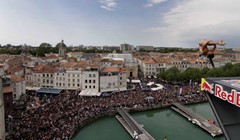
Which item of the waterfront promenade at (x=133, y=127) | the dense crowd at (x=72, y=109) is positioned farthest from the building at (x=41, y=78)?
the waterfront promenade at (x=133, y=127)

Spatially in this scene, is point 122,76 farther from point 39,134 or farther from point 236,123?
point 236,123

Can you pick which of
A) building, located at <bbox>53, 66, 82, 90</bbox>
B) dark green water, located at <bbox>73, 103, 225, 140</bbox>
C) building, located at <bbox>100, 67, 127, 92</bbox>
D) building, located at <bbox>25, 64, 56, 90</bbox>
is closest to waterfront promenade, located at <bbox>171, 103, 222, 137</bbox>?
dark green water, located at <bbox>73, 103, 225, 140</bbox>

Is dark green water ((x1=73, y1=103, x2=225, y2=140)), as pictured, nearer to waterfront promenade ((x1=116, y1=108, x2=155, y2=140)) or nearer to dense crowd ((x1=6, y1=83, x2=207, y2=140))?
waterfront promenade ((x1=116, y1=108, x2=155, y2=140))

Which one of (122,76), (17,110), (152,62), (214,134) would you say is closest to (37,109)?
(17,110)

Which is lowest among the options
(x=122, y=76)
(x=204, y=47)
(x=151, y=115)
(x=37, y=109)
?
(x=151, y=115)

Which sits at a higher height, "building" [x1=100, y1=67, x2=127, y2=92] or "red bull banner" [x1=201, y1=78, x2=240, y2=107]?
"red bull banner" [x1=201, y1=78, x2=240, y2=107]

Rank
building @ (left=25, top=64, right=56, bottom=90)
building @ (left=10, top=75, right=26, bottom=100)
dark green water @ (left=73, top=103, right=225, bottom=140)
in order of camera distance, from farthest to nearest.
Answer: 1. building @ (left=25, top=64, right=56, bottom=90)
2. building @ (left=10, top=75, right=26, bottom=100)
3. dark green water @ (left=73, top=103, right=225, bottom=140)

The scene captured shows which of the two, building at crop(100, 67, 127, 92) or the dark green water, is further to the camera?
building at crop(100, 67, 127, 92)
